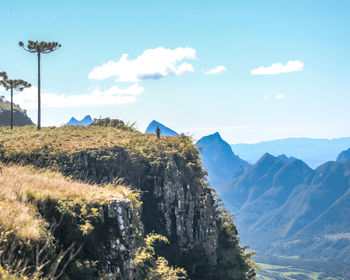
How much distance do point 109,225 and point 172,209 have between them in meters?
23.6

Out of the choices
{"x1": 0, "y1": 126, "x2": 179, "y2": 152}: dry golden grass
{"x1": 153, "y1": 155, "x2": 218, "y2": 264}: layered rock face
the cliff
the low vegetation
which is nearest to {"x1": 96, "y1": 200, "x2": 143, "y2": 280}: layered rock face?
the low vegetation

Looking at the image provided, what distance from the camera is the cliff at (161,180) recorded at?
105 feet

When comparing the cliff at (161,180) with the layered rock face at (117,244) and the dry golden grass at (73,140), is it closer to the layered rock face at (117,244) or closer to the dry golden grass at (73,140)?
the dry golden grass at (73,140)

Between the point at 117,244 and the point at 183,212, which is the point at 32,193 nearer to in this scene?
the point at 117,244

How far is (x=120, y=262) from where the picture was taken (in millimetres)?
12711

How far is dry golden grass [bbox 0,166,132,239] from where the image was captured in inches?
368

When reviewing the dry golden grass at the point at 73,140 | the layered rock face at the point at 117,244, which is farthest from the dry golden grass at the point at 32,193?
the dry golden grass at the point at 73,140

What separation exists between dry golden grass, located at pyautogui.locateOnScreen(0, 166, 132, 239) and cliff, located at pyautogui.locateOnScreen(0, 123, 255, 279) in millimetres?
16914

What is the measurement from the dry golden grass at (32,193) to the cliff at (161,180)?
1691cm

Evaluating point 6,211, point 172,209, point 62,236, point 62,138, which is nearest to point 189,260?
point 172,209

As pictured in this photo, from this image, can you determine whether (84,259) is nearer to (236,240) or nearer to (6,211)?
(6,211)

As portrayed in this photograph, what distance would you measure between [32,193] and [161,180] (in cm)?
2548

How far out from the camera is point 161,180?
36.6 m

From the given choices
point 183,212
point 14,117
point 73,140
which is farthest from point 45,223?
point 14,117
